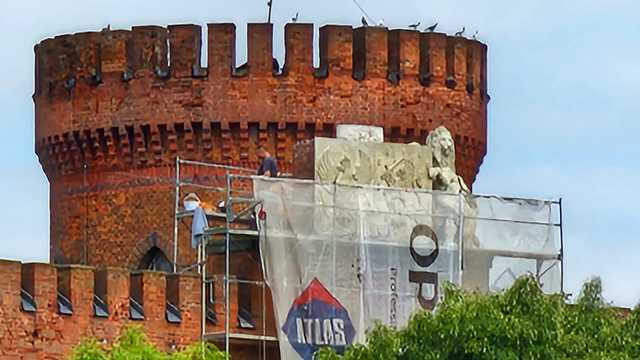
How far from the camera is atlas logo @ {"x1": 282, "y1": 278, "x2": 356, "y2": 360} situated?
255 feet

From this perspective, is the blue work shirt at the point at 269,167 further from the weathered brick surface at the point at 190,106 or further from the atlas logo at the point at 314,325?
the atlas logo at the point at 314,325

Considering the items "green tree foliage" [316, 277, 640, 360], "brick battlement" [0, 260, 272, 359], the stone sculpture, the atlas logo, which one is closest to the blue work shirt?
the stone sculpture

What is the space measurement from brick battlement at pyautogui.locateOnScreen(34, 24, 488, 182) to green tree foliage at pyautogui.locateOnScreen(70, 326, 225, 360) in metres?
10.7

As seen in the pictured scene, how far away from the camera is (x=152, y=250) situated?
3263 inches

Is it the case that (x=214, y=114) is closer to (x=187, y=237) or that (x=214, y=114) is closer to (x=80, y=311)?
(x=187, y=237)

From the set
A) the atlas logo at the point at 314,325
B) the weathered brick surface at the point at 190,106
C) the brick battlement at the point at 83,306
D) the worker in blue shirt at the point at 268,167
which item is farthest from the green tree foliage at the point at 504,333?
the weathered brick surface at the point at 190,106

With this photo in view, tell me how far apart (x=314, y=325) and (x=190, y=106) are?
6985 mm

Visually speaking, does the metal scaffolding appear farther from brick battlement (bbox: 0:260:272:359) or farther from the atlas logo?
the atlas logo

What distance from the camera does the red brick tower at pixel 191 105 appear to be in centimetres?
8338

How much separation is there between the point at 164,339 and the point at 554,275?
788cm

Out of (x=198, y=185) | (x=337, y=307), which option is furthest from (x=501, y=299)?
(x=198, y=185)

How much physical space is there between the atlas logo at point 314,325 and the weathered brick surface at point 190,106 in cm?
470

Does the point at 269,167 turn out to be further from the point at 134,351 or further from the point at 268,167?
the point at 134,351

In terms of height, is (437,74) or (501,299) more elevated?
(437,74)
